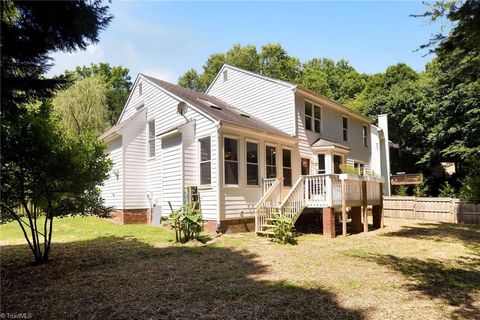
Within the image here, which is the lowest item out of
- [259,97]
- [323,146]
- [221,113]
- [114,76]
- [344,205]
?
[344,205]

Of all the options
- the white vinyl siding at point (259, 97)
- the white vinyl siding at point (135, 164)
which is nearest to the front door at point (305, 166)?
the white vinyl siding at point (259, 97)

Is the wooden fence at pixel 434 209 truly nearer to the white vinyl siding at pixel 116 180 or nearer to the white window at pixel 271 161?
the white window at pixel 271 161

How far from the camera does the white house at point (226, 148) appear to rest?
478 inches

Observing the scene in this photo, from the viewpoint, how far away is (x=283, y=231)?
1020 cm

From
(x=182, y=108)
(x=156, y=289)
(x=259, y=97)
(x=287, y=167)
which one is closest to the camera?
(x=156, y=289)

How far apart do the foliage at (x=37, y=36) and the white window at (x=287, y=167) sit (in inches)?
424

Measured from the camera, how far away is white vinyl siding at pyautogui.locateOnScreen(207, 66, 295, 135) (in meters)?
15.4

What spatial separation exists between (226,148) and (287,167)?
3706mm

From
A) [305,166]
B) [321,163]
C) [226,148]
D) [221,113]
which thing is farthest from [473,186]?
[221,113]

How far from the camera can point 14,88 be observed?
4.82 m

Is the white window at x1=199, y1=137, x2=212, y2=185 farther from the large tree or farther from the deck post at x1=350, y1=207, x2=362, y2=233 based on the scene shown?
the deck post at x1=350, y1=207, x2=362, y2=233

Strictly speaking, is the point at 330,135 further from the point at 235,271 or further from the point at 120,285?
the point at 120,285

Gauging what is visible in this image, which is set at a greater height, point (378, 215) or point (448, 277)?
point (378, 215)

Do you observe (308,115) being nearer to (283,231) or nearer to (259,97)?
(259,97)
